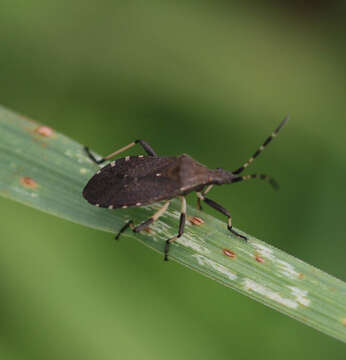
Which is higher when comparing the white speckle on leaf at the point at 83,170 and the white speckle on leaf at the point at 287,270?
the white speckle on leaf at the point at 287,270

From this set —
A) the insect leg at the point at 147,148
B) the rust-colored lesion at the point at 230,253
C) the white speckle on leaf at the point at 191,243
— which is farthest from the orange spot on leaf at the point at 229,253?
the insect leg at the point at 147,148

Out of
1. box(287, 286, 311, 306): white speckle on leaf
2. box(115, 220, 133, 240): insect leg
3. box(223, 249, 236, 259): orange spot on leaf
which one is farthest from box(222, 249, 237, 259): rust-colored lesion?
box(115, 220, 133, 240): insect leg

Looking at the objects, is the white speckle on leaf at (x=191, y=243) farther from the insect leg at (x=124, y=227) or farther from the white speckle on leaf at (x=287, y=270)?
the white speckle on leaf at (x=287, y=270)

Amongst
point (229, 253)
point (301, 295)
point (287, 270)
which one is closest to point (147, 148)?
point (229, 253)

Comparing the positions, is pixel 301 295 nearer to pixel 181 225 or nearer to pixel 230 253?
pixel 230 253

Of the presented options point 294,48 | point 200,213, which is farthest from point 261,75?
point 200,213

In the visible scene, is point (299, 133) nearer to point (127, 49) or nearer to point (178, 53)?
point (178, 53)
